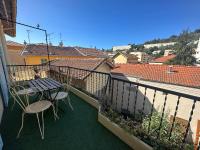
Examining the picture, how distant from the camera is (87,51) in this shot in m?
22.7

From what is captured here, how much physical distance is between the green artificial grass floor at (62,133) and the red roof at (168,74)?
7.44 m

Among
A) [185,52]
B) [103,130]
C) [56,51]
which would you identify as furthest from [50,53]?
[185,52]

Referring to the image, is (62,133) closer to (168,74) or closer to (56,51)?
(168,74)

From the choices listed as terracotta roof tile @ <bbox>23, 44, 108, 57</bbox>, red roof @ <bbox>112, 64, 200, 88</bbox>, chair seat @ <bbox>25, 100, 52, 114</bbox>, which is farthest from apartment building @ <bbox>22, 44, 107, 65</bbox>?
chair seat @ <bbox>25, 100, 52, 114</bbox>

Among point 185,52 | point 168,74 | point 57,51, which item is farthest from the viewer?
point 185,52

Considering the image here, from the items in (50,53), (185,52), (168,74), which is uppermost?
(185,52)

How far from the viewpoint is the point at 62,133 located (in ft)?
6.61

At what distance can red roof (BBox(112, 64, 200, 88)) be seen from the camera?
7730 mm

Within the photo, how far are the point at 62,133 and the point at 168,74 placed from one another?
9.01 m

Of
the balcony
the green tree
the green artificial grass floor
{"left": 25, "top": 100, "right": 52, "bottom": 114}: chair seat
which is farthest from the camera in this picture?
the green tree

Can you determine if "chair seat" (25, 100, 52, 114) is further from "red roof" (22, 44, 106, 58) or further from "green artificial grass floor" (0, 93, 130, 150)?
"red roof" (22, 44, 106, 58)

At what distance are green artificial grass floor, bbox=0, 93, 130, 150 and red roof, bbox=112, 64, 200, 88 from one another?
744 cm

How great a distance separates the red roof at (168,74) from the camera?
7.73m

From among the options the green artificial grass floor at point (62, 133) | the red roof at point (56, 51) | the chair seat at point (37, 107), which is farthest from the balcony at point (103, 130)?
the red roof at point (56, 51)
